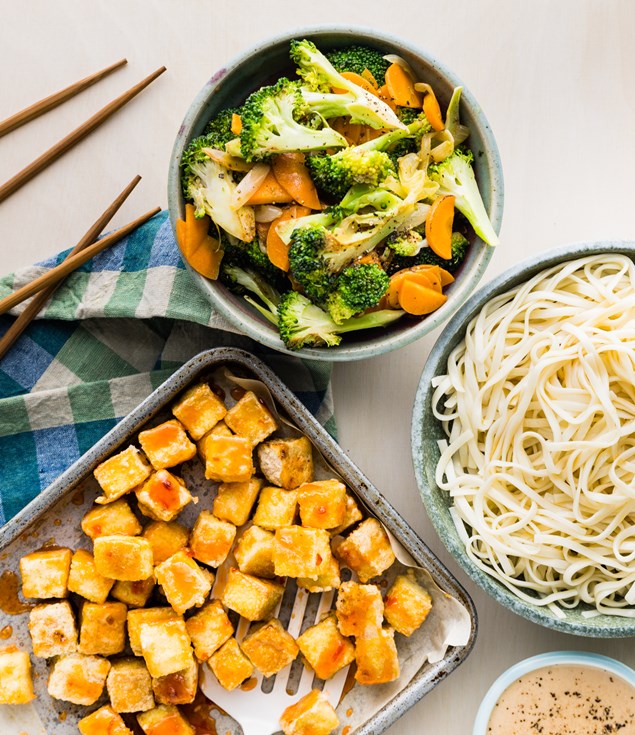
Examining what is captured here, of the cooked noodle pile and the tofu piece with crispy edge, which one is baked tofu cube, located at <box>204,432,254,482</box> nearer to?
the cooked noodle pile

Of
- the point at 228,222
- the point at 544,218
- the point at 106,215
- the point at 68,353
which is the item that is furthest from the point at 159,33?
the point at 544,218

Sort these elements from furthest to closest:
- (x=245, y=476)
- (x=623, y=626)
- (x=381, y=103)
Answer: (x=245, y=476) → (x=623, y=626) → (x=381, y=103)

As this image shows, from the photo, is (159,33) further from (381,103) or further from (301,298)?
(301,298)

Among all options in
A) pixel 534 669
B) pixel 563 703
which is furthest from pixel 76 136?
pixel 563 703

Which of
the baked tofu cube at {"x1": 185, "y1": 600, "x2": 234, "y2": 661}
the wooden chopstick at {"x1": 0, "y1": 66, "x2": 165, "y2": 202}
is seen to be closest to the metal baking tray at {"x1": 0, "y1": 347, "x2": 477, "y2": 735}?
the baked tofu cube at {"x1": 185, "y1": 600, "x2": 234, "y2": 661}

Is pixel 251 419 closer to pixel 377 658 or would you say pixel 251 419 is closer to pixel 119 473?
pixel 119 473

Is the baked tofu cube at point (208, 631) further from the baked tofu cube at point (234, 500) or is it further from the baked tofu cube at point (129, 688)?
the baked tofu cube at point (234, 500)
